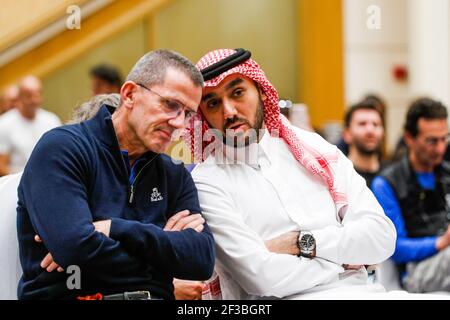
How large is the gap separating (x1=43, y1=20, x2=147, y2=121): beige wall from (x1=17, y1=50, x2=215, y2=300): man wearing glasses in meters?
1.39

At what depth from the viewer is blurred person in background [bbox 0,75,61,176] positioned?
296cm

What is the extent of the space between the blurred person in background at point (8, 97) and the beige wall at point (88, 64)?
0.13 meters

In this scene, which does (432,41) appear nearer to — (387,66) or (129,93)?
(387,66)

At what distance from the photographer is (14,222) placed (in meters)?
2.09

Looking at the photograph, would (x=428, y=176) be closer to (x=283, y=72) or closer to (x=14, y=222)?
(x=283, y=72)

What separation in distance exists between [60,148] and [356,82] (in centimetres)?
446

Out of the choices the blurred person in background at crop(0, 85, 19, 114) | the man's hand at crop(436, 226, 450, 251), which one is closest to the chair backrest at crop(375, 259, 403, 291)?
the man's hand at crop(436, 226, 450, 251)

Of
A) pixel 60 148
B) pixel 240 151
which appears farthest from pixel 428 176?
pixel 60 148

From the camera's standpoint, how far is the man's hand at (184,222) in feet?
6.51

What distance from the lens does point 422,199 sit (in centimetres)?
327

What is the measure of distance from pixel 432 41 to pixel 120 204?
4.69 metres

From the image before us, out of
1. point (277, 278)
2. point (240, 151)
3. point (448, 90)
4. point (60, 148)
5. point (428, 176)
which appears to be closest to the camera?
point (60, 148)

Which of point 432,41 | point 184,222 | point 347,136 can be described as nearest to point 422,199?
point 347,136

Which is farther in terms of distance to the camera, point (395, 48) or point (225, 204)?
point (395, 48)
